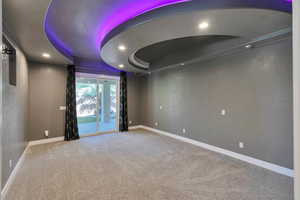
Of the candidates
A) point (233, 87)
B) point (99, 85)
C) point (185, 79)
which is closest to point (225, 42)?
point (233, 87)

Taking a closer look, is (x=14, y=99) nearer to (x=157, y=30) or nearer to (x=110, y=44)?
(x=110, y=44)

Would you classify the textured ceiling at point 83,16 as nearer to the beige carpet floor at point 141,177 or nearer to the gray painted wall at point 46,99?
the gray painted wall at point 46,99

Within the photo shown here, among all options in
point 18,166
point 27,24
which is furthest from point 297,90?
point 18,166

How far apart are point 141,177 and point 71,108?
11.6 ft

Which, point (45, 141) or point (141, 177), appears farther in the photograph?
point (45, 141)

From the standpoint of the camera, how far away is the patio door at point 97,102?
519cm

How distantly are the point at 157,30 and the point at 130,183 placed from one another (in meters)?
2.61

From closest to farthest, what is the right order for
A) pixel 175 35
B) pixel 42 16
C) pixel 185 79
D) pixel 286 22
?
1. pixel 42 16
2. pixel 286 22
3. pixel 175 35
4. pixel 185 79

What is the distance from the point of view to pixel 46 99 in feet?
14.1

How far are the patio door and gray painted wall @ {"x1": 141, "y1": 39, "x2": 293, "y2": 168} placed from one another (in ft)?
8.89

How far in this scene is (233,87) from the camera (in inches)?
126

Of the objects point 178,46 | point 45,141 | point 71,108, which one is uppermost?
point 178,46

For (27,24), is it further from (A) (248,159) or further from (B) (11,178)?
(A) (248,159)

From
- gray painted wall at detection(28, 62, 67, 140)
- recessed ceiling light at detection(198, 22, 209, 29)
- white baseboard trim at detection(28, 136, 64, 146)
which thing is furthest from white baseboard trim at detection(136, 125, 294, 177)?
gray painted wall at detection(28, 62, 67, 140)
